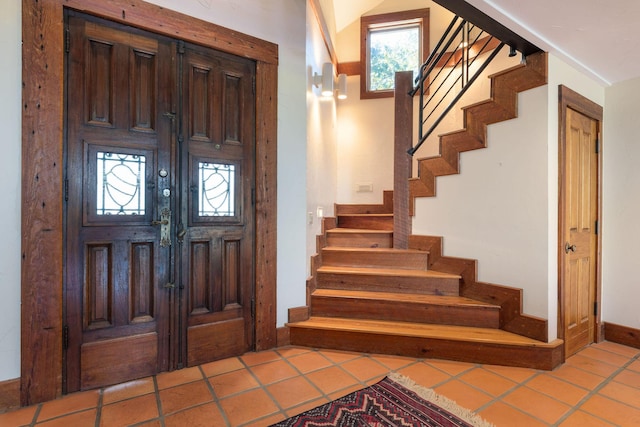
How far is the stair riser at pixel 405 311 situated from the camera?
8.15 ft

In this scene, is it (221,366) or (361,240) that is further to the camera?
(361,240)

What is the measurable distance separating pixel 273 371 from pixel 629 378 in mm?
2372

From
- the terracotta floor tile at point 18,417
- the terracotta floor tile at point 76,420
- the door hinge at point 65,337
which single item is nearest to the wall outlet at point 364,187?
the door hinge at point 65,337

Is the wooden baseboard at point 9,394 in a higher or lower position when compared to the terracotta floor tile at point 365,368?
higher

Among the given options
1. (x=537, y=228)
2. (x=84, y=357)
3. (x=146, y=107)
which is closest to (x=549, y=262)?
(x=537, y=228)

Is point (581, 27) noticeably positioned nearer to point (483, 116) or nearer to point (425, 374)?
point (483, 116)

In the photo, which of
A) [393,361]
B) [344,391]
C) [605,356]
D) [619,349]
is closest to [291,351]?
[344,391]

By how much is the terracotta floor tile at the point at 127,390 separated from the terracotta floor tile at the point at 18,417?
0.32 m

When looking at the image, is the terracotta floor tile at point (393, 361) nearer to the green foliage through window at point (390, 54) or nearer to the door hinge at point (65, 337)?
the door hinge at point (65, 337)

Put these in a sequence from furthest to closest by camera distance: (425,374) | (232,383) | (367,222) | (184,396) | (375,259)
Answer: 1. (367,222)
2. (375,259)
3. (425,374)
4. (232,383)
5. (184,396)

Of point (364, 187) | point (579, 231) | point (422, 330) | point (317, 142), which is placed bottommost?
point (422, 330)

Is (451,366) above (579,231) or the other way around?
the other way around

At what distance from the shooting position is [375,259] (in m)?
3.17

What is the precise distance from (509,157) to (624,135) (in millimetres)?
1103
